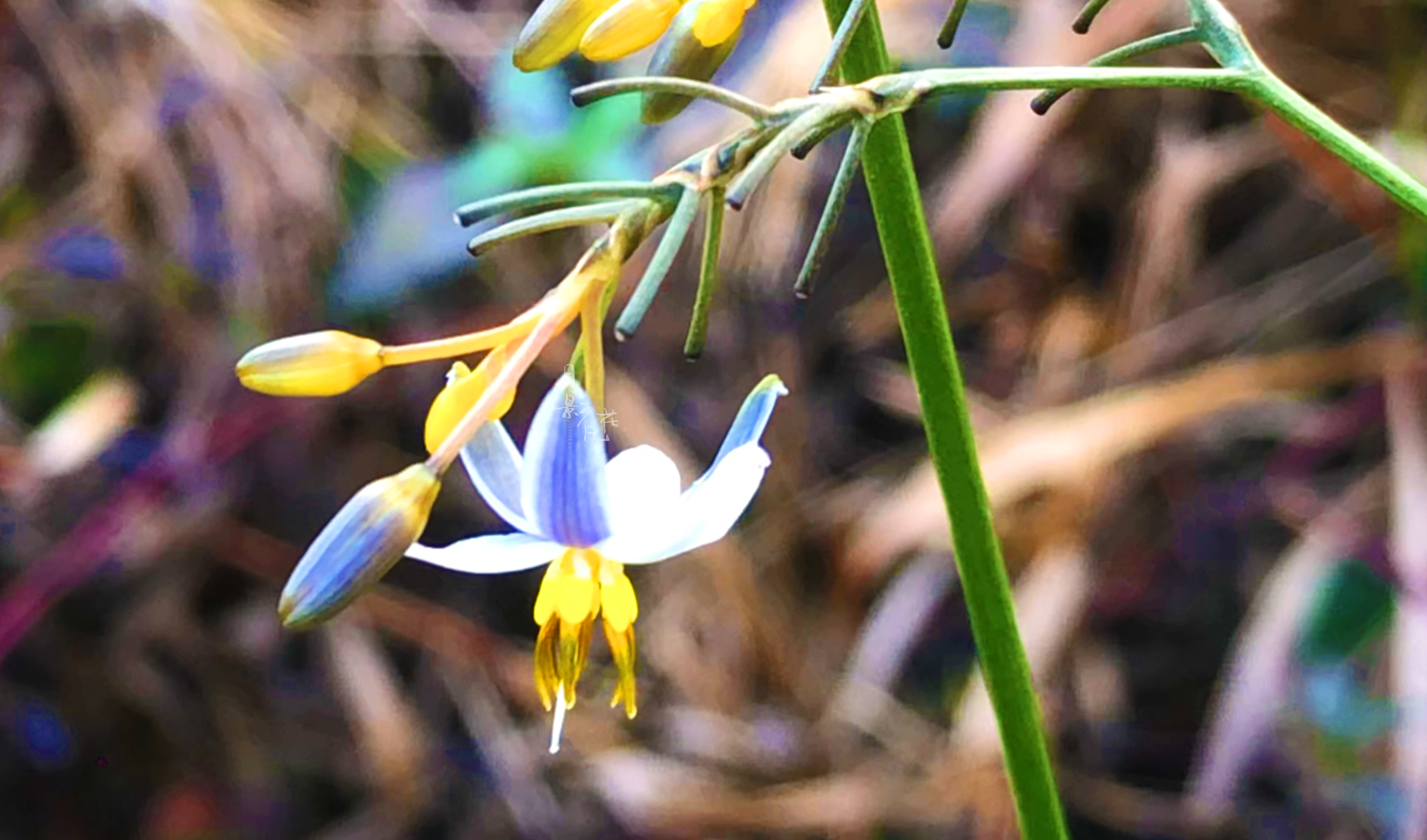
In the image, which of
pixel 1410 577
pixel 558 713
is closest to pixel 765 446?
pixel 1410 577

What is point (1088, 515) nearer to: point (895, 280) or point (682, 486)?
point (682, 486)

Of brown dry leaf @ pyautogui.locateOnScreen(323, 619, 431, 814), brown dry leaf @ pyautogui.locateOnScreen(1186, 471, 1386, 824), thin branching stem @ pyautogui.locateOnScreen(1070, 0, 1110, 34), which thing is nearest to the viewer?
thin branching stem @ pyautogui.locateOnScreen(1070, 0, 1110, 34)

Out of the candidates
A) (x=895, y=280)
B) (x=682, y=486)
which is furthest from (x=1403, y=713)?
(x=895, y=280)

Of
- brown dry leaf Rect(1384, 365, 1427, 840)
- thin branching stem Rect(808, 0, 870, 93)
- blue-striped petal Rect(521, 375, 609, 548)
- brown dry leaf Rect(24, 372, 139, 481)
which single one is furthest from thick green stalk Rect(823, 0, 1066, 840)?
brown dry leaf Rect(24, 372, 139, 481)

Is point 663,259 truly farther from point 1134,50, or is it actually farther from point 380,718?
point 380,718

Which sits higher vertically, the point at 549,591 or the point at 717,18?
the point at 717,18

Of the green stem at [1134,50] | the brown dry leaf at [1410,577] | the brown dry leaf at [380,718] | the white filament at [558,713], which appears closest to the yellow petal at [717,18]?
the green stem at [1134,50]

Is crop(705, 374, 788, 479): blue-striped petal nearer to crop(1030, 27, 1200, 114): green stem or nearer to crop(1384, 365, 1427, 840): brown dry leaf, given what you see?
crop(1030, 27, 1200, 114): green stem
